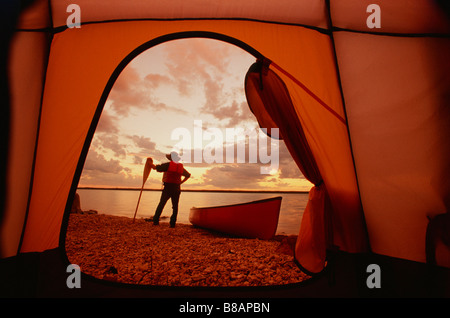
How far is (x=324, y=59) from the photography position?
203cm

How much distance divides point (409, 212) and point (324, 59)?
158 cm

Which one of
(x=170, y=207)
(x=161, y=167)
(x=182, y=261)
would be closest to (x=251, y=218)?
(x=182, y=261)

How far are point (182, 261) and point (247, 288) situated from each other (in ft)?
3.57

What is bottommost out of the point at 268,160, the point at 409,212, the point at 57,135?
the point at 409,212

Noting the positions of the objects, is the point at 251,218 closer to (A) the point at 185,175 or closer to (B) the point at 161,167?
(A) the point at 185,175

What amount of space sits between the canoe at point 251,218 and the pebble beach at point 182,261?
634 mm

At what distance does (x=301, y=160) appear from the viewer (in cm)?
226

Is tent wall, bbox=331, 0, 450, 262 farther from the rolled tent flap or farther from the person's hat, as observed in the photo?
the person's hat

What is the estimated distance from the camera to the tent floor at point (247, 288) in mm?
1626

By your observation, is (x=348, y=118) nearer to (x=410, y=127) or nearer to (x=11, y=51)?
(x=410, y=127)

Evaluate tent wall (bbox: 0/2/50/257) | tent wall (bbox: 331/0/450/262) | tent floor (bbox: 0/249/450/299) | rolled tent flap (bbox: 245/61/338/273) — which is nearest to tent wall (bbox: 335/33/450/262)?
tent wall (bbox: 331/0/450/262)
